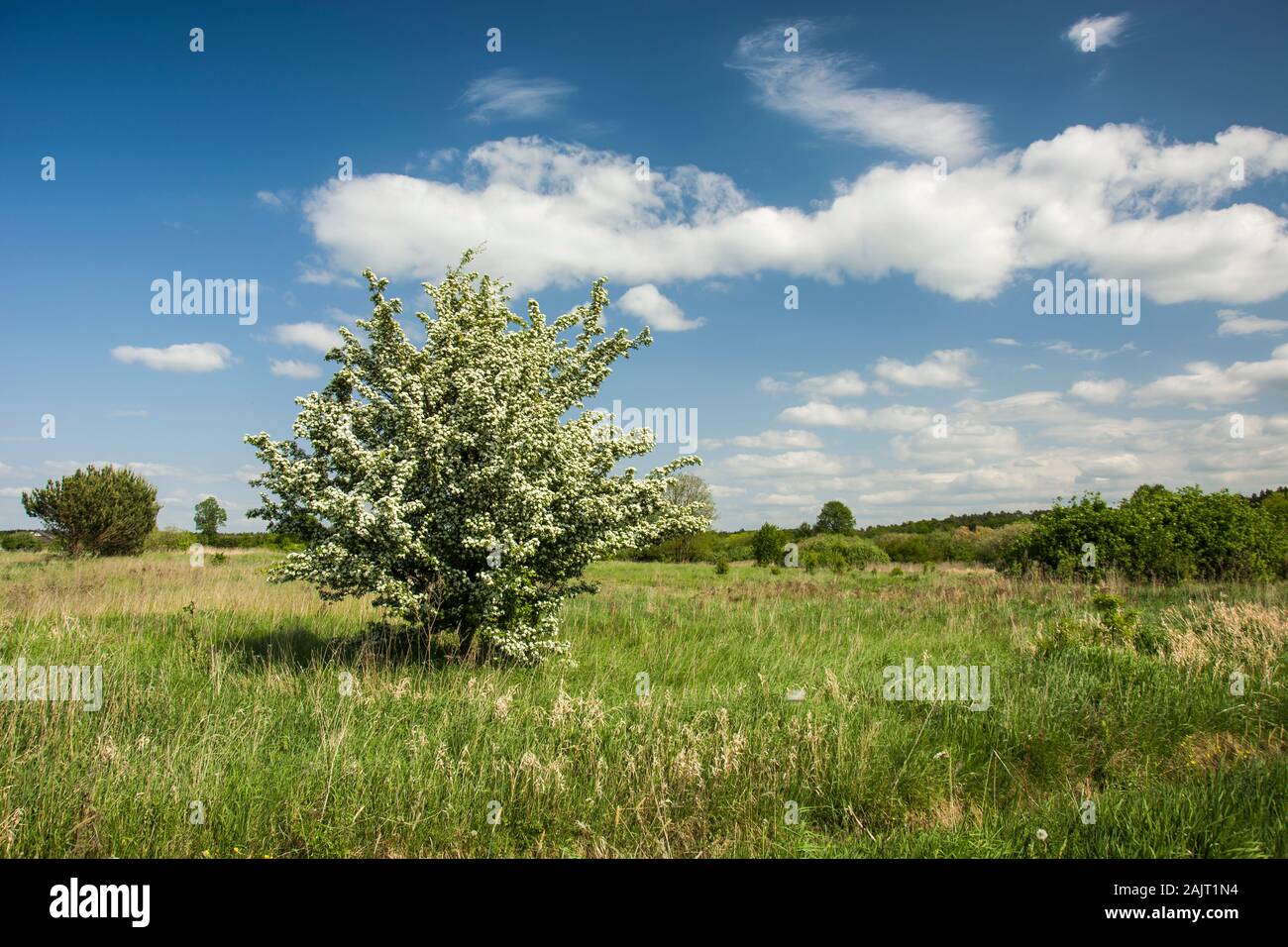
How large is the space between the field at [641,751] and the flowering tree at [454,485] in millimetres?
927

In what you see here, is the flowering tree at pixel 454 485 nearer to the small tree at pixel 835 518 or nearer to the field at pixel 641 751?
the field at pixel 641 751

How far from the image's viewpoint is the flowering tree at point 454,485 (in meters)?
8.79

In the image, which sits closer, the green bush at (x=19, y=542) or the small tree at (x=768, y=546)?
the small tree at (x=768, y=546)

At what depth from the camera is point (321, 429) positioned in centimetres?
919

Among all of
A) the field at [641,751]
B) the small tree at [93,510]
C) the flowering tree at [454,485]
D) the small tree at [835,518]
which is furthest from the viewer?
the small tree at [835,518]

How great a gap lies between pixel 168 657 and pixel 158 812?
492 centimetres

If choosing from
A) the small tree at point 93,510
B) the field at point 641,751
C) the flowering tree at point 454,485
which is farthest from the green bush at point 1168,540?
the small tree at point 93,510

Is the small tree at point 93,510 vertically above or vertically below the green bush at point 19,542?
above

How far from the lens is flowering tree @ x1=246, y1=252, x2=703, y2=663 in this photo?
879 cm

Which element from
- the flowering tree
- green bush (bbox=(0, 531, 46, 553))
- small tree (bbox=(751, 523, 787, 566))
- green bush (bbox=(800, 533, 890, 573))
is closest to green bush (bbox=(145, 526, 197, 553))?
green bush (bbox=(0, 531, 46, 553))

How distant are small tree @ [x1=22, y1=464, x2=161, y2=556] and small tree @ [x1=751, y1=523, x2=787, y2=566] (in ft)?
110
